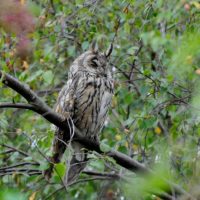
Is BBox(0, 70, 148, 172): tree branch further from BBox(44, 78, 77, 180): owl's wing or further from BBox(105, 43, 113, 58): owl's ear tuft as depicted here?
BBox(105, 43, 113, 58): owl's ear tuft

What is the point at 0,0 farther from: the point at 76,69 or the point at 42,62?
the point at 42,62

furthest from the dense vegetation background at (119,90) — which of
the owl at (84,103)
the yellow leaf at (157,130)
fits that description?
the owl at (84,103)

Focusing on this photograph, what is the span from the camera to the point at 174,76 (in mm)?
3543

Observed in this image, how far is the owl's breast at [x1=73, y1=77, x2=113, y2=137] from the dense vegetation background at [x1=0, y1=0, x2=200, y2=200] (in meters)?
0.16

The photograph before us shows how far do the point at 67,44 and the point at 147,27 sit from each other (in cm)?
96

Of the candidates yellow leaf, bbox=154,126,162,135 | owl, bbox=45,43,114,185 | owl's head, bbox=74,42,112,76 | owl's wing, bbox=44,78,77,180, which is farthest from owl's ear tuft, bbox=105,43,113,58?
yellow leaf, bbox=154,126,162,135

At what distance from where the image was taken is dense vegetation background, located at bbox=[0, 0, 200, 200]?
318 cm

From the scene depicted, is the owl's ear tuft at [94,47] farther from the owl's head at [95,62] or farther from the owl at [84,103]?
the owl at [84,103]

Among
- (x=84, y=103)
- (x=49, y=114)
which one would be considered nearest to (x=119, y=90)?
(x=84, y=103)

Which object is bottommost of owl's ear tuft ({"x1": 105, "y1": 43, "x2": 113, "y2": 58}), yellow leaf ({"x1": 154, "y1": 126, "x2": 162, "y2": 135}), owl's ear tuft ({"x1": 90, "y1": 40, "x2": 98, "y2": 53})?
yellow leaf ({"x1": 154, "y1": 126, "x2": 162, "y2": 135})

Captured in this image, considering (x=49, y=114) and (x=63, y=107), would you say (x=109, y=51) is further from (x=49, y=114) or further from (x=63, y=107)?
(x=49, y=114)

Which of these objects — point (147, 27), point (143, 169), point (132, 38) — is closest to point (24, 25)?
point (143, 169)

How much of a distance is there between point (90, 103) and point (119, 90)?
405mm

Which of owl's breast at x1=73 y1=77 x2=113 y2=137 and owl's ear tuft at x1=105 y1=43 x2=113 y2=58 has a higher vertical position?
owl's ear tuft at x1=105 y1=43 x2=113 y2=58
